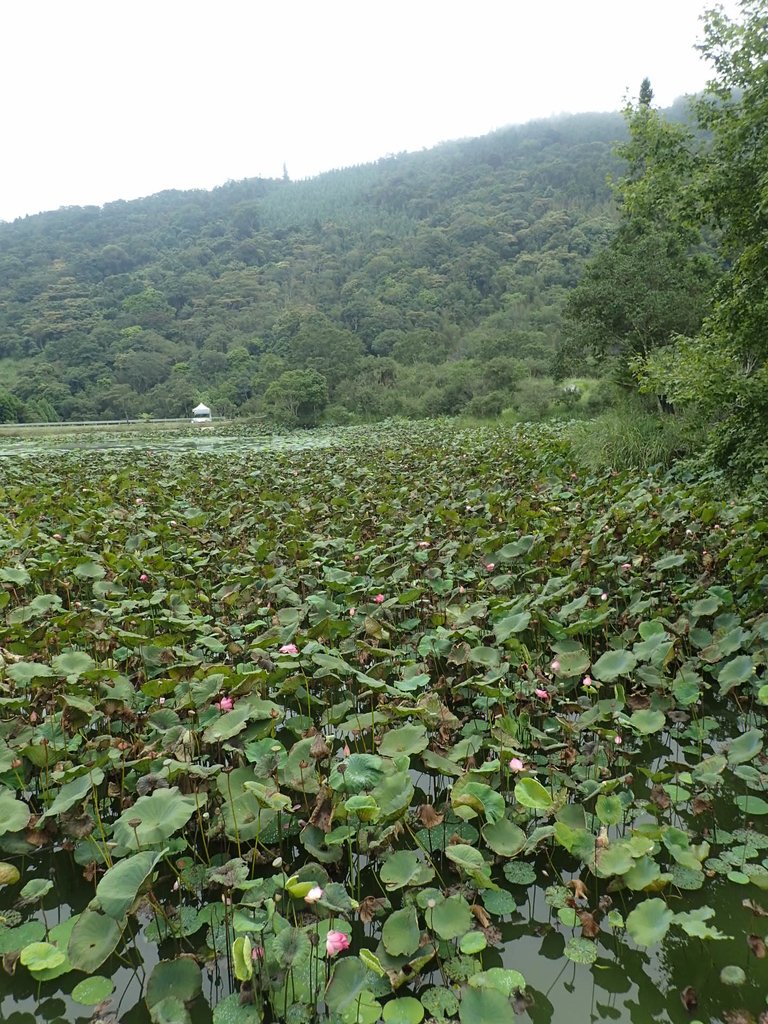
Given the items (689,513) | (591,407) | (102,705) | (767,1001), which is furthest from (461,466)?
(591,407)

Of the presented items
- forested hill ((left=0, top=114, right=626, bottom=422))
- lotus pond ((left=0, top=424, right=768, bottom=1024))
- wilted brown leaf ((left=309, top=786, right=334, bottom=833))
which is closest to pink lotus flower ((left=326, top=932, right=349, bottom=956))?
lotus pond ((left=0, top=424, right=768, bottom=1024))

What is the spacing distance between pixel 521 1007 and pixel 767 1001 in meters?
0.55

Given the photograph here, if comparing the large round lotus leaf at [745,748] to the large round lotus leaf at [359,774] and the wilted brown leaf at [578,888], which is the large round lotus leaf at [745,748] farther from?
the large round lotus leaf at [359,774]

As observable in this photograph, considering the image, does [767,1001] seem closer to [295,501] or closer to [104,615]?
[104,615]

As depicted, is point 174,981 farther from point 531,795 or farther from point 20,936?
point 531,795

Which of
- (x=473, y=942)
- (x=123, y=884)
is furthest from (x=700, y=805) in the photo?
(x=123, y=884)

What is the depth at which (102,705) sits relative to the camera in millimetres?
2480

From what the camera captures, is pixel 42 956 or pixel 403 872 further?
pixel 403 872

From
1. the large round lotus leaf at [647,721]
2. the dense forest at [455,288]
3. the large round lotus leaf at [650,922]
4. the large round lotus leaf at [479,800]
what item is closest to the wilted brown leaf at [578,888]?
the large round lotus leaf at [650,922]

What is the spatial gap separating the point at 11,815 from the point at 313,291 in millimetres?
67629

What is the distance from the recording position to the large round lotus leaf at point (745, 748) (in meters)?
2.10

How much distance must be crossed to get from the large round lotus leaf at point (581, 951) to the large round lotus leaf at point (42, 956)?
121cm

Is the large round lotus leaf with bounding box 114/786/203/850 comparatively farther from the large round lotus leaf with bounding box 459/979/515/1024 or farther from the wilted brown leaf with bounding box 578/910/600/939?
the wilted brown leaf with bounding box 578/910/600/939

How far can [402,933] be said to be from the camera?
1566mm
